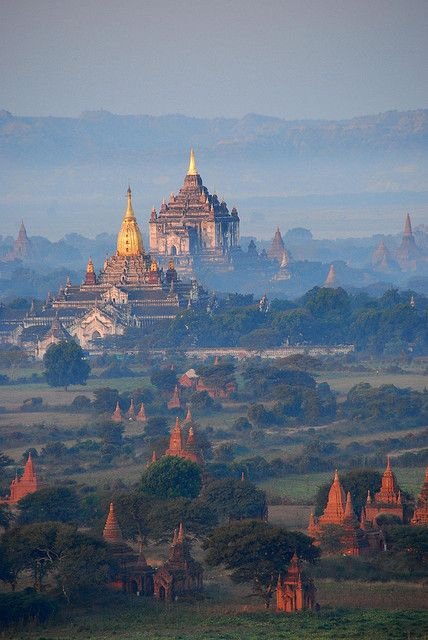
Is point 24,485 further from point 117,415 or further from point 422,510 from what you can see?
point 117,415

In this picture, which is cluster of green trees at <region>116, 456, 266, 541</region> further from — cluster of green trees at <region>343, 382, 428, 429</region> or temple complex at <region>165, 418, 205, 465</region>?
cluster of green trees at <region>343, 382, 428, 429</region>

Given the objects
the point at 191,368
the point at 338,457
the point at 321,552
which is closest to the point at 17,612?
the point at 321,552

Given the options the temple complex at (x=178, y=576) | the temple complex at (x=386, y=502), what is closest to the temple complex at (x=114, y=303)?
the temple complex at (x=386, y=502)

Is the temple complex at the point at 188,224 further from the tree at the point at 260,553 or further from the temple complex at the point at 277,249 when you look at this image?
the tree at the point at 260,553

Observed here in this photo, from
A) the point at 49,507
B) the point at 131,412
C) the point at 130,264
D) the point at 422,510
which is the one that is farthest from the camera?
the point at 130,264

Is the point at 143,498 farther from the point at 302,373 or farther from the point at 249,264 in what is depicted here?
the point at 249,264

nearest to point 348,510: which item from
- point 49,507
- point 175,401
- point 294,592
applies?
point 294,592
